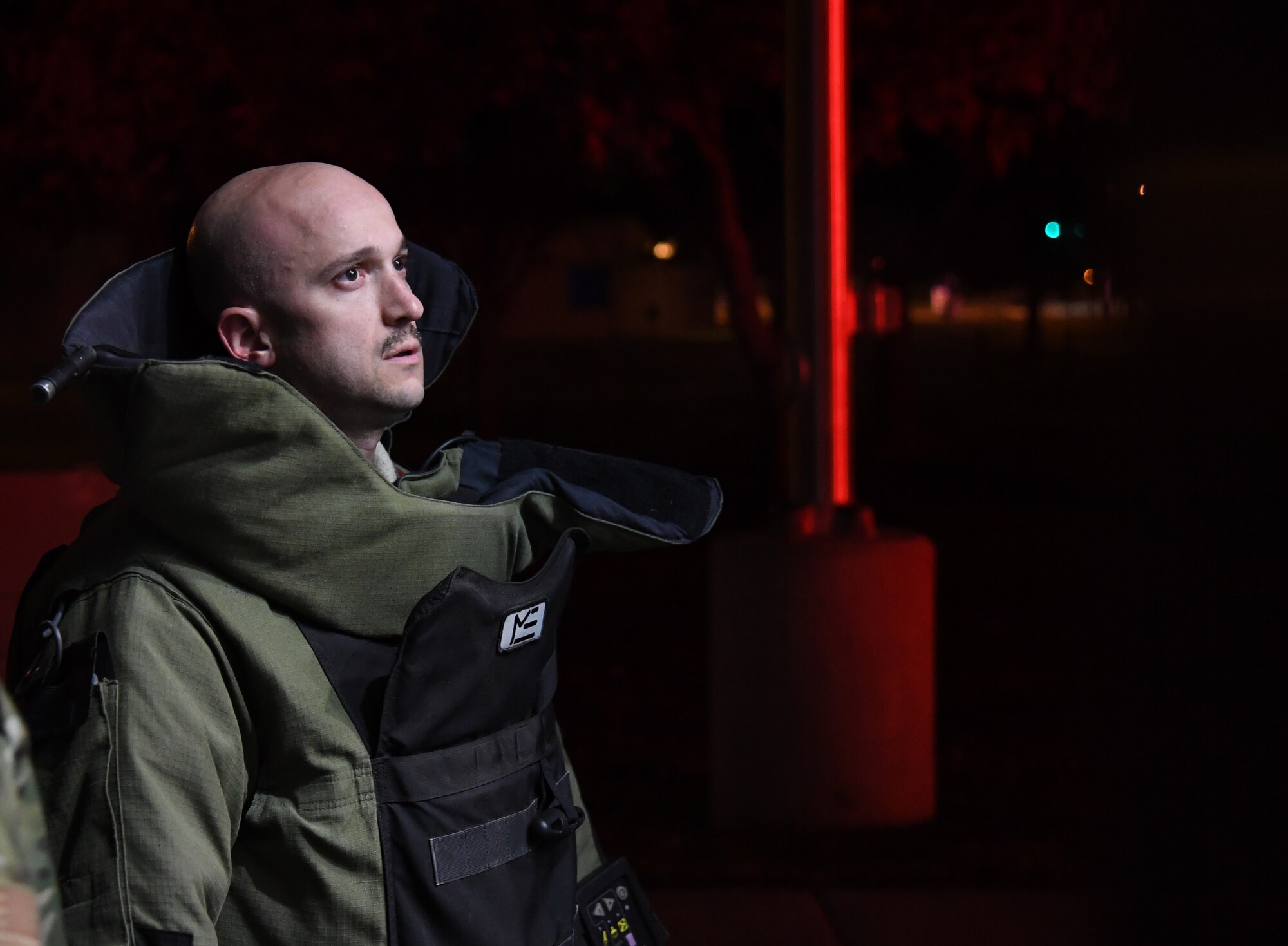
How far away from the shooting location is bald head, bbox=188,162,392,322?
1.98m

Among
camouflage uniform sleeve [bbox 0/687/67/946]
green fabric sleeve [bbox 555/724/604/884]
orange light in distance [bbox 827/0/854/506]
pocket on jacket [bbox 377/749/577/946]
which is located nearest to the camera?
camouflage uniform sleeve [bbox 0/687/67/946]

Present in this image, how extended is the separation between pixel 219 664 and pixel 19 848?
88 cm

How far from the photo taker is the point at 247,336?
2008mm

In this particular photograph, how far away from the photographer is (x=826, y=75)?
5207 mm

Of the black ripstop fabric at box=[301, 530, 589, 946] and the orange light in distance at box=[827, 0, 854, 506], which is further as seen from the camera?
the orange light in distance at box=[827, 0, 854, 506]

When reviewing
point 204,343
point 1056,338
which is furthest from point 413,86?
point 1056,338

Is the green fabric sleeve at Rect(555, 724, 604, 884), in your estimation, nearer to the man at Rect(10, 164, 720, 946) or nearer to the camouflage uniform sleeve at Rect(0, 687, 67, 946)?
the man at Rect(10, 164, 720, 946)

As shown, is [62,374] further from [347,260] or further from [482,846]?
[482,846]

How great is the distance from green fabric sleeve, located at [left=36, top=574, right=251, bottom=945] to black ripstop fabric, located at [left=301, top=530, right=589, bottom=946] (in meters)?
0.16

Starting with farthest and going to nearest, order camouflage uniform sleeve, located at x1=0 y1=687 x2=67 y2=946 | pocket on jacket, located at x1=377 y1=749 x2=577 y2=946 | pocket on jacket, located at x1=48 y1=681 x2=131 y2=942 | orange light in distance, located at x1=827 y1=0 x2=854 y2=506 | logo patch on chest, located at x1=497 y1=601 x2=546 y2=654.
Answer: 1. orange light in distance, located at x1=827 y1=0 x2=854 y2=506
2. logo patch on chest, located at x1=497 y1=601 x2=546 y2=654
3. pocket on jacket, located at x1=377 y1=749 x2=577 y2=946
4. pocket on jacket, located at x1=48 y1=681 x2=131 y2=942
5. camouflage uniform sleeve, located at x1=0 y1=687 x2=67 y2=946

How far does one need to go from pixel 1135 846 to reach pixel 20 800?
89cm

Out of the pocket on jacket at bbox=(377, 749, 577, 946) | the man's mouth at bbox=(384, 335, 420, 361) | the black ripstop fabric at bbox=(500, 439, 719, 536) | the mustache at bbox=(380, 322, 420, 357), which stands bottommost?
the pocket on jacket at bbox=(377, 749, 577, 946)

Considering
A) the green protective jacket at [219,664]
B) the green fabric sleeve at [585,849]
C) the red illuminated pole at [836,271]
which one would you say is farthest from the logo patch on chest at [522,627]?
the red illuminated pole at [836,271]

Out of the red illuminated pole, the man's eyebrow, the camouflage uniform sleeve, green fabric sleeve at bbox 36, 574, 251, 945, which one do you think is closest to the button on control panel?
green fabric sleeve at bbox 36, 574, 251, 945
